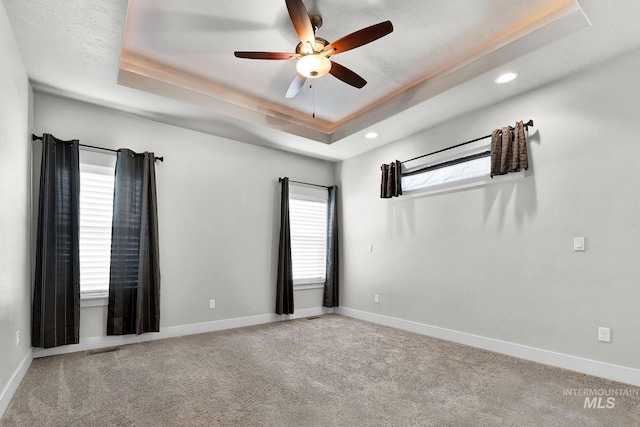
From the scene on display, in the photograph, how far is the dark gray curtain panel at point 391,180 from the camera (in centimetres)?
484

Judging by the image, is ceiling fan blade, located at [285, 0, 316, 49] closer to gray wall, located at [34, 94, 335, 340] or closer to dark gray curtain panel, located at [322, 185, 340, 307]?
gray wall, located at [34, 94, 335, 340]

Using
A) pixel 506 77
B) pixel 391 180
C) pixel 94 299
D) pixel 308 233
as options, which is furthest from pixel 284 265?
pixel 506 77

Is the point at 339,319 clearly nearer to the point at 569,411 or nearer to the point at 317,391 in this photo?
the point at 317,391

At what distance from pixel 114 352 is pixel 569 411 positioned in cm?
410

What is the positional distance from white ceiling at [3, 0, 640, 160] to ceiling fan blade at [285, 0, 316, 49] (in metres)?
0.31

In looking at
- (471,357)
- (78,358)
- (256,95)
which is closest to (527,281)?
(471,357)

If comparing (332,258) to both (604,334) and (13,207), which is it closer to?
(604,334)

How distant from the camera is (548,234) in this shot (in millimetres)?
3293

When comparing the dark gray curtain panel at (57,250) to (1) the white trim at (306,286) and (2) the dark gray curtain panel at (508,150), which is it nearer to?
(1) the white trim at (306,286)

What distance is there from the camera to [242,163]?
16.4ft

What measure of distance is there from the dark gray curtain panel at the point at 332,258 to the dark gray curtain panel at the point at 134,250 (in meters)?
2.69

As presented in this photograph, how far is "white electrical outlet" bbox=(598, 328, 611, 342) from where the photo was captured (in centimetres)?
287

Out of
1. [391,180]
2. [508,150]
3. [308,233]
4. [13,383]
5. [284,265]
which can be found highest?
[508,150]

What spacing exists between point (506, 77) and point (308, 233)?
3.57 metres
